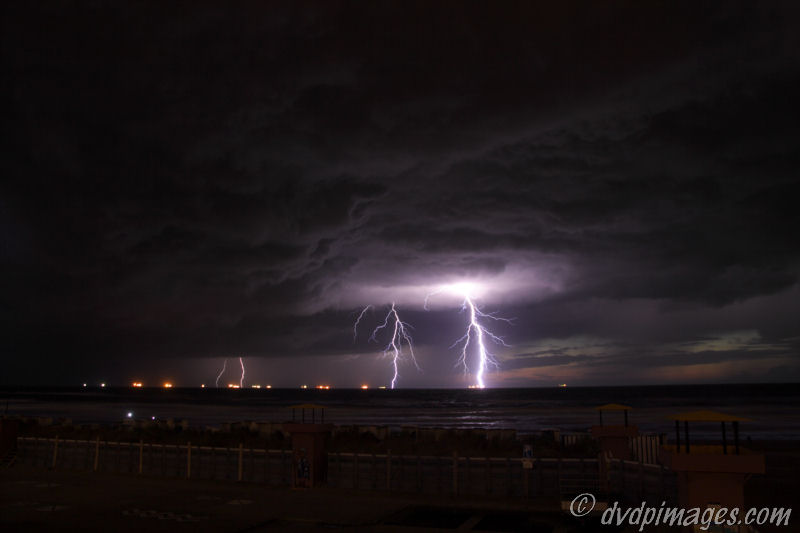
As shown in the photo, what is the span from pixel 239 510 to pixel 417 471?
6786 millimetres

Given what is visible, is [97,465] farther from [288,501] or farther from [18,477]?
[288,501]

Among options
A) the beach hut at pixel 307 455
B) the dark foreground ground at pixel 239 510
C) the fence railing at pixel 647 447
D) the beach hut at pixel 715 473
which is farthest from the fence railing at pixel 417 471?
the beach hut at pixel 715 473

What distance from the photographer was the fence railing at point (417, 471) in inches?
769

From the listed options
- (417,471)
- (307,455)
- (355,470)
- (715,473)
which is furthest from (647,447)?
(307,455)

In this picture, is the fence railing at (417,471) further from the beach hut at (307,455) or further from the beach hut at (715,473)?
the beach hut at (715,473)

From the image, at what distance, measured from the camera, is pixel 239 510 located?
58.3 ft

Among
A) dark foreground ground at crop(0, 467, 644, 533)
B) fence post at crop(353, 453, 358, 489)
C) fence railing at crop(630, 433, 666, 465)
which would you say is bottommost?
dark foreground ground at crop(0, 467, 644, 533)

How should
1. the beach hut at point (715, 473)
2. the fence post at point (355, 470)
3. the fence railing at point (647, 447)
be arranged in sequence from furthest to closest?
the fence post at point (355, 470)
the fence railing at point (647, 447)
the beach hut at point (715, 473)

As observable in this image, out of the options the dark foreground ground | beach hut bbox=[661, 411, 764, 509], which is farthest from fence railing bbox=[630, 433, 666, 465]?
beach hut bbox=[661, 411, 764, 509]

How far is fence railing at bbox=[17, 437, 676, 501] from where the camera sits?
64.1 feet

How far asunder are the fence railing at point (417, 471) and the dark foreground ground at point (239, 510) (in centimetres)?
147

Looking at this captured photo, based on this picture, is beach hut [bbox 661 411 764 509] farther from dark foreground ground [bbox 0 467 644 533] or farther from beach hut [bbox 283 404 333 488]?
beach hut [bbox 283 404 333 488]

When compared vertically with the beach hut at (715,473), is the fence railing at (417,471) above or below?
below

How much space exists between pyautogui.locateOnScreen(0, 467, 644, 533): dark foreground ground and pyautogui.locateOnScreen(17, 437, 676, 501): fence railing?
1.47 metres
